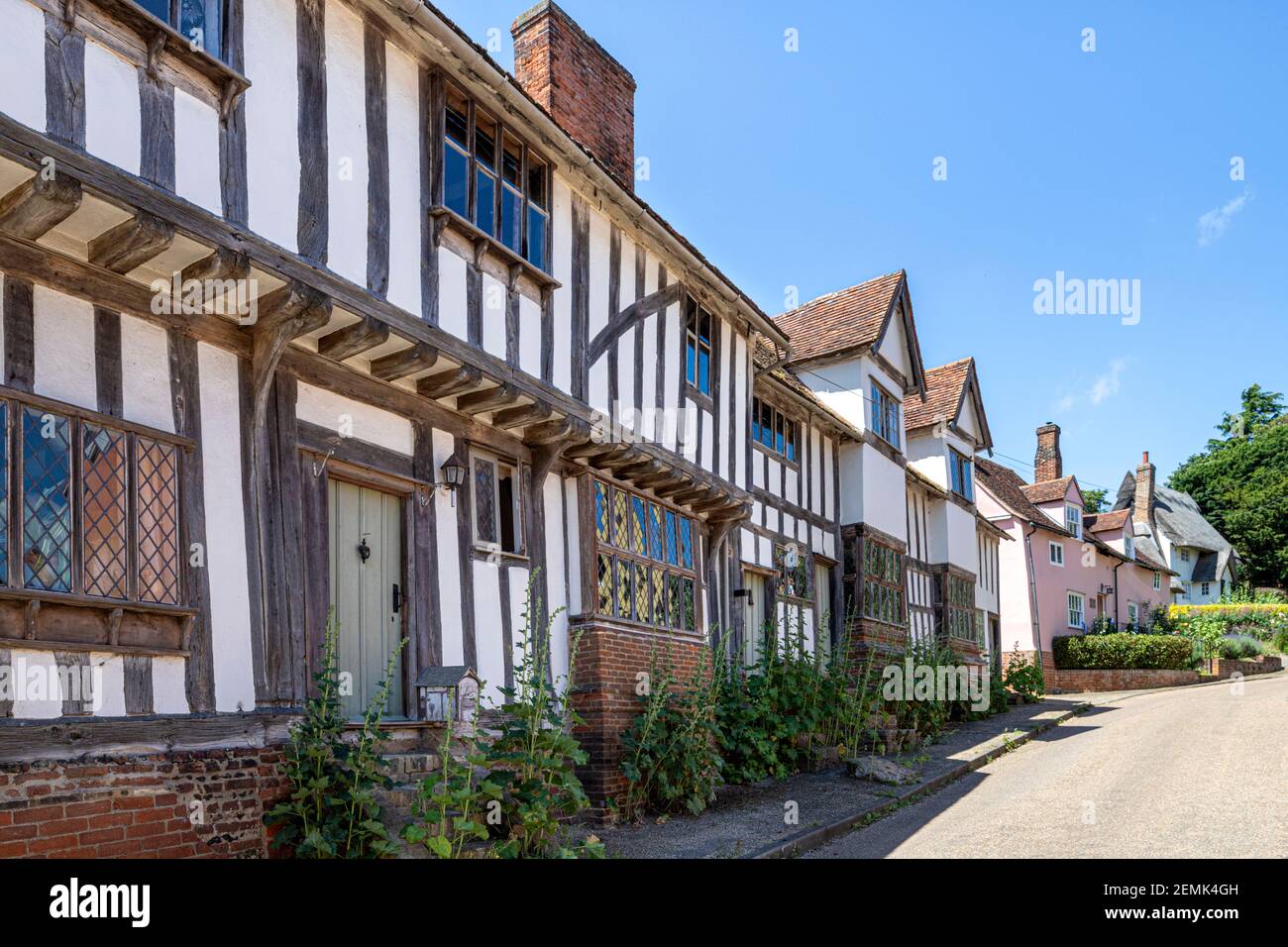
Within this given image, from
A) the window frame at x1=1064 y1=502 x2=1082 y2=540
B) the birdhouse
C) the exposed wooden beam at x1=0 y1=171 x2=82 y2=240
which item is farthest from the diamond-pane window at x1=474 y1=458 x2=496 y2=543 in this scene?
the window frame at x1=1064 y1=502 x2=1082 y2=540

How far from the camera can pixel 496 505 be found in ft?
30.3

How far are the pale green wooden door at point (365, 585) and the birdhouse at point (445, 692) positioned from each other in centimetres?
25

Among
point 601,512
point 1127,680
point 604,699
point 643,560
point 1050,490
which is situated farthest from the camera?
point 1050,490

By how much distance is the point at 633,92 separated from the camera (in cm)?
1279

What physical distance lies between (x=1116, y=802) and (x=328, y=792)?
7517mm

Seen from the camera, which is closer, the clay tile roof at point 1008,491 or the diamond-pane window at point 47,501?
the diamond-pane window at point 47,501

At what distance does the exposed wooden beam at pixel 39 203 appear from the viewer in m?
5.16

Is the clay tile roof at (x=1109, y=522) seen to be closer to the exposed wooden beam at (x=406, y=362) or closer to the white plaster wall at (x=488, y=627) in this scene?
the white plaster wall at (x=488, y=627)

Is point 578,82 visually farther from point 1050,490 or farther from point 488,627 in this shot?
point 1050,490

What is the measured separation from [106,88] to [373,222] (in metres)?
2.15

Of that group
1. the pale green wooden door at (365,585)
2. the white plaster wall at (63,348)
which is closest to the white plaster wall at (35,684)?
the white plaster wall at (63,348)

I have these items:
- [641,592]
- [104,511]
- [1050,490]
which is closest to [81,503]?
[104,511]

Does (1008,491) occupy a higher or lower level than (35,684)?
higher

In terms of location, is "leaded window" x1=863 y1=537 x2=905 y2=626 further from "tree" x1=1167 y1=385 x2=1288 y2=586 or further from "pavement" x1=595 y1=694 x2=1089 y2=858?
"tree" x1=1167 y1=385 x2=1288 y2=586
